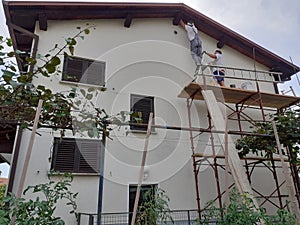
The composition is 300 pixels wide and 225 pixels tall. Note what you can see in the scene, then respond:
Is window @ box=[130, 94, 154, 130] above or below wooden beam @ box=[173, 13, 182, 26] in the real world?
below

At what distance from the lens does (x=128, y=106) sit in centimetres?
692

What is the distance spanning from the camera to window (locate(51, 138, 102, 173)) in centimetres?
571

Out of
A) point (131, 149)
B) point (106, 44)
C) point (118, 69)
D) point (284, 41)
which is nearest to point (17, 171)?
point (131, 149)

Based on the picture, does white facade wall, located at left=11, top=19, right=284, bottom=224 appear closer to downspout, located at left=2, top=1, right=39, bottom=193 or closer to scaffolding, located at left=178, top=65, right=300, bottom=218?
downspout, located at left=2, top=1, right=39, bottom=193

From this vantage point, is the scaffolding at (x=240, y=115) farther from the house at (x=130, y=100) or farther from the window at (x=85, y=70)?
the window at (x=85, y=70)

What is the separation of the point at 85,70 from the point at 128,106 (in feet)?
5.33

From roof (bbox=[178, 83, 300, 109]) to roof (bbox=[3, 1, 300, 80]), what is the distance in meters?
2.22

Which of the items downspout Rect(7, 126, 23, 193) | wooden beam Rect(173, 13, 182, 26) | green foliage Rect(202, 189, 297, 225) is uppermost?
wooden beam Rect(173, 13, 182, 26)

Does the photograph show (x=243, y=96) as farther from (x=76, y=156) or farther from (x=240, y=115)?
(x=76, y=156)

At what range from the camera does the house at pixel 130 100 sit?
225 inches

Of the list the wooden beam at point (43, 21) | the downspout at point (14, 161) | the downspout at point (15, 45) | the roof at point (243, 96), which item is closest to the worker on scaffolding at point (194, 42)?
the roof at point (243, 96)

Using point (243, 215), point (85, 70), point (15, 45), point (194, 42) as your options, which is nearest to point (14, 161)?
point (85, 70)

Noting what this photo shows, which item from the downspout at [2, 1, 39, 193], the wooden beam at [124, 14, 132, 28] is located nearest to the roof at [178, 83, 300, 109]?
the wooden beam at [124, 14, 132, 28]

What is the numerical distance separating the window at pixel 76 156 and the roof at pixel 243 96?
3.15 metres
